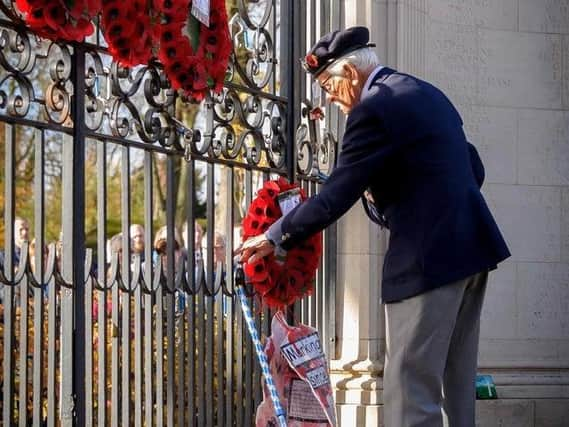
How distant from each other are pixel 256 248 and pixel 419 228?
698mm

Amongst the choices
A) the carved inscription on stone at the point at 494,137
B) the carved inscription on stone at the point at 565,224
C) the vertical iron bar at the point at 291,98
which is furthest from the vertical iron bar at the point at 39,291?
the carved inscription on stone at the point at 565,224

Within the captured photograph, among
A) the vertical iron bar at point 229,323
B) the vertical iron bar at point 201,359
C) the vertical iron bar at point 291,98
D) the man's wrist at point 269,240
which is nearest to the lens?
the man's wrist at point 269,240

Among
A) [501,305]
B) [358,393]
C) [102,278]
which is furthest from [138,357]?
[501,305]

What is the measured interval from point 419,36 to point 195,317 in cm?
269

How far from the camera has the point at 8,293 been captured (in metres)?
4.72

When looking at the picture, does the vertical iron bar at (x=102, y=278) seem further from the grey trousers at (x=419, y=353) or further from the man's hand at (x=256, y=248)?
the grey trousers at (x=419, y=353)

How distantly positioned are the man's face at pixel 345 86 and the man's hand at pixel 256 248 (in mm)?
578

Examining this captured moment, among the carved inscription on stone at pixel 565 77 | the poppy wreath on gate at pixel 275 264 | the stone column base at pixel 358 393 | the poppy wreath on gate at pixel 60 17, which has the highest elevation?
the carved inscription on stone at pixel 565 77

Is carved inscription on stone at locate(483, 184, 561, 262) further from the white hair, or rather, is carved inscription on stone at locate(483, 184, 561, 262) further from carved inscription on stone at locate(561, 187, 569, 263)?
the white hair

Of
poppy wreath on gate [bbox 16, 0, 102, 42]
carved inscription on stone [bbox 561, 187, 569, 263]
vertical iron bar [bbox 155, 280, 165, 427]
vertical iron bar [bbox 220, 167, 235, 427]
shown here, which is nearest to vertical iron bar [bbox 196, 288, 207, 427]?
vertical iron bar [bbox 220, 167, 235, 427]

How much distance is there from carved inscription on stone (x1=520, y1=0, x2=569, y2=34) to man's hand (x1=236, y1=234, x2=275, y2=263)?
12.0 ft

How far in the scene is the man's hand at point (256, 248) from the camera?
17.6 feet

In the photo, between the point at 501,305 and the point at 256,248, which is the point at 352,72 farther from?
the point at 501,305

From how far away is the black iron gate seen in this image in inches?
192
